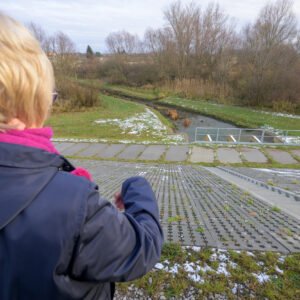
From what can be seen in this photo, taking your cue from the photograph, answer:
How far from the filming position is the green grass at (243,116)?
22.2 m

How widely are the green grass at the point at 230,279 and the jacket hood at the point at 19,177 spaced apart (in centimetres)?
148

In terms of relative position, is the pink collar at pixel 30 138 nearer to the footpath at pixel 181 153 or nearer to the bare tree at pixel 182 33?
the footpath at pixel 181 153

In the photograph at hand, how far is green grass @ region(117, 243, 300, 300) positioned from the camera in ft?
6.19

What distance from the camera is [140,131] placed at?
62.5 ft

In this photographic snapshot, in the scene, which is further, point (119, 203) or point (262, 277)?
point (262, 277)

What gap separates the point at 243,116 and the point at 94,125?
1590cm

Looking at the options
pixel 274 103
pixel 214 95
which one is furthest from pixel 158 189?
pixel 214 95

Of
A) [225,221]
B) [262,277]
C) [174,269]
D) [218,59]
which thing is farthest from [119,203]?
[218,59]

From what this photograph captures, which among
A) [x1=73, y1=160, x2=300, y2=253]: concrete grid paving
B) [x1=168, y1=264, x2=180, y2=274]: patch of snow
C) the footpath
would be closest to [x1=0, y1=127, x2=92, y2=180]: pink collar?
[x1=168, y1=264, x2=180, y2=274]: patch of snow

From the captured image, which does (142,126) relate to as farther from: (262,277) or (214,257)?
(262,277)

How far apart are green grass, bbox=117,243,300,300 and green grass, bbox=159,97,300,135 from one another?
21120mm

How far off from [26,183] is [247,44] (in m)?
40.4

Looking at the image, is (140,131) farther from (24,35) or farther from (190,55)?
(190,55)

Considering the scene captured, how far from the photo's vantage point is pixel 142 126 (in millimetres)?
20656
